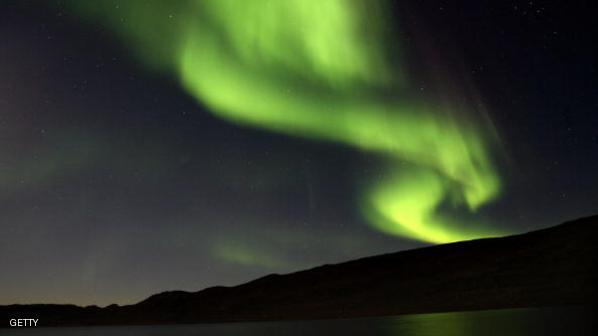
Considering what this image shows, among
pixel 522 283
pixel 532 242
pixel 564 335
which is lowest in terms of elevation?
pixel 564 335

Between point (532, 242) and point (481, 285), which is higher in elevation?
point (532, 242)

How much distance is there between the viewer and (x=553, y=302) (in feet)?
510

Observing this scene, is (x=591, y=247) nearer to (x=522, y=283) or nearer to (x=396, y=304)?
(x=522, y=283)

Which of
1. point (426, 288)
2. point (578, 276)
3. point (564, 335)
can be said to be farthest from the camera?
point (426, 288)

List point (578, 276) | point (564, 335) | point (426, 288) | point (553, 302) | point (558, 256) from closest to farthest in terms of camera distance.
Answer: point (564, 335) < point (553, 302) < point (578, 276) < point (558, 256) < point (426, 288)

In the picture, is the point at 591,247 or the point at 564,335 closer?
the point at 564,335

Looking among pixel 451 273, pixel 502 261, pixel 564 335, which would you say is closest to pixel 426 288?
pixel 451 273

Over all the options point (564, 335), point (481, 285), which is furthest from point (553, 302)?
point (564, 335)

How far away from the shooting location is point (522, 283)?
6826 inches

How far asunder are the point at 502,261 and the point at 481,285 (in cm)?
1411

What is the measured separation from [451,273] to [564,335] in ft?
576

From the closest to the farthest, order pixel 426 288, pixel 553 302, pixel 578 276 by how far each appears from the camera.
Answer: pixel 553 302
pixel 578 276
pixel 426 288

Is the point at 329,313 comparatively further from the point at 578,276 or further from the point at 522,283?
the point at 578,276

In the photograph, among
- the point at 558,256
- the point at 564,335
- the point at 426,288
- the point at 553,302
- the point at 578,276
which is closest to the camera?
the point at 564,335
